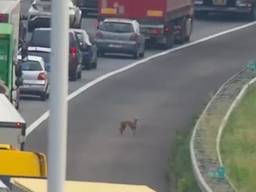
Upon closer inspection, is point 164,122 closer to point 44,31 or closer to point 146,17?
point 44,31

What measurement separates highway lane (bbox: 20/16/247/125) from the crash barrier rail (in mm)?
4612

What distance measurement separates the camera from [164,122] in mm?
35156

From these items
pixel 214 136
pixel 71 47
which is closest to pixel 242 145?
pixel 214 136

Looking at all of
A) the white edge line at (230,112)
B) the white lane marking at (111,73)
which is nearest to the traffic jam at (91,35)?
the white lane marking at (111,73)

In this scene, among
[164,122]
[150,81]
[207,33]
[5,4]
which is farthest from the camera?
[207,33]

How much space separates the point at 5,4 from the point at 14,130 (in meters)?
13.0

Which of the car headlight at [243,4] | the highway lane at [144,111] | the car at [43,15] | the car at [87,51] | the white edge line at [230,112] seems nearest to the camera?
the white edge line at [230,112]

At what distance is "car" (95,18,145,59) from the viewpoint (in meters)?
49.6

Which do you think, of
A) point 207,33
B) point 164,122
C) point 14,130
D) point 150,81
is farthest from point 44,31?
point 14,130

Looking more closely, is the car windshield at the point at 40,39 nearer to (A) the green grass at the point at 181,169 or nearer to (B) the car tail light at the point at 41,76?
(B) the car tail light at the point at 41,76

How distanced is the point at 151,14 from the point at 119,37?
4.03 meters

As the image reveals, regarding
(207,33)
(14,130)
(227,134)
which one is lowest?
(207,33)

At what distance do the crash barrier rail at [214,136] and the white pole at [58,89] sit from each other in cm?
1355

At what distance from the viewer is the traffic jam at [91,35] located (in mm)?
31984
